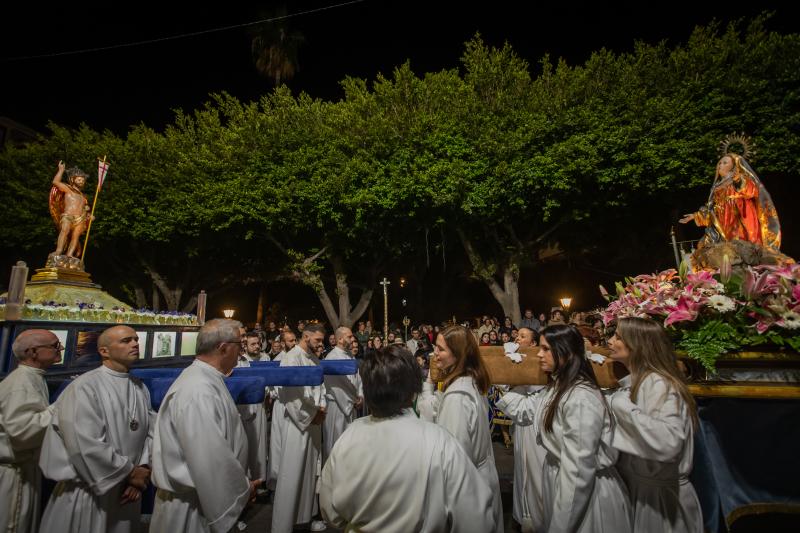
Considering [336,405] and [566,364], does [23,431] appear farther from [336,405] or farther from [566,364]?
[566,364]

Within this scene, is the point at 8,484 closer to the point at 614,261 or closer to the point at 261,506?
the point at 261,506

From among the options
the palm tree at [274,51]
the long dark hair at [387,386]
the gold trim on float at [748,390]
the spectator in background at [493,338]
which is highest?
the palm tree at [274,51]

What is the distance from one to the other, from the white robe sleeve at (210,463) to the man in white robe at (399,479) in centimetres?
91

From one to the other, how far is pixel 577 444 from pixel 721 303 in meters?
1.85

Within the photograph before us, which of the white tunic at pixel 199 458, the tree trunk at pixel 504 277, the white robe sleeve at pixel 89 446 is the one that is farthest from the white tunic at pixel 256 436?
the tree trunk at pixel 504 277

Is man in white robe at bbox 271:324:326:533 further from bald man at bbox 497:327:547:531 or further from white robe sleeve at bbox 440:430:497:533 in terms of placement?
white robe sleeve at bbox 440:430:497:533

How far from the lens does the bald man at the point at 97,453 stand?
9.24ft

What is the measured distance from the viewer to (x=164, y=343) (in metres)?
9.67

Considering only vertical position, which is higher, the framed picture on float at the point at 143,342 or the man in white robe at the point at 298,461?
the framed picture on float at the point at 143,342

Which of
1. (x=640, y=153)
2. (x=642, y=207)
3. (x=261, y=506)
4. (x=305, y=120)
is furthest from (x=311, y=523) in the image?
(x=642, y=207)

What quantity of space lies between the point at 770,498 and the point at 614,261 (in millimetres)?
19986

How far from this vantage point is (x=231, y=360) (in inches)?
114

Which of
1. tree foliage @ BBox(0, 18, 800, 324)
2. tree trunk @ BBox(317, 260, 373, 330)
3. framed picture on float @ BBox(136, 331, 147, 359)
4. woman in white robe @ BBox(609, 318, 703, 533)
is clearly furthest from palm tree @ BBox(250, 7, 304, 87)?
woman in white robe @ BBox(609, 318, 703, 533)

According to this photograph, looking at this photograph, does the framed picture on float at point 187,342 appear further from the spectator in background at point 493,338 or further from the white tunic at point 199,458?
the spectator in background at point 493,338
